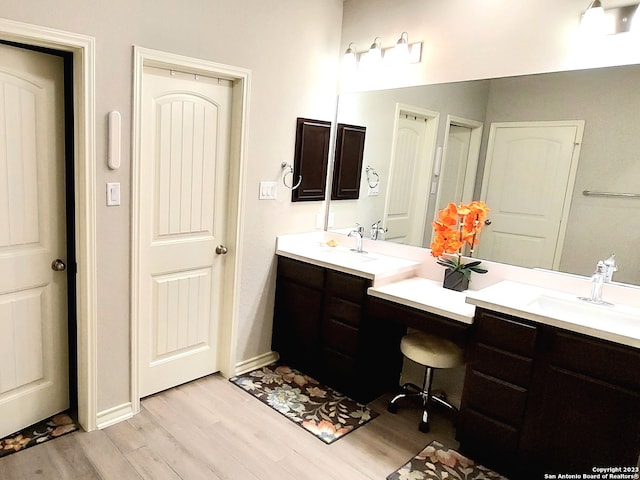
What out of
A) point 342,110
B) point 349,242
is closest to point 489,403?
point 349,242

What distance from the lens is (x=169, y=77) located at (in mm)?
2418

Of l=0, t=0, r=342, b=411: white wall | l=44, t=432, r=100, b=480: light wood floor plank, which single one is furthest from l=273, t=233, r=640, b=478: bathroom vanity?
l=44, t=432, r=100, b=480: light wood floor plank

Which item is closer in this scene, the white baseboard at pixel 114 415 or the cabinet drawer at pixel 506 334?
the cabinet drawer at pixel 506 334

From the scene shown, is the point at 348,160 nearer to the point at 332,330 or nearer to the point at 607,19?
the point at 332,330

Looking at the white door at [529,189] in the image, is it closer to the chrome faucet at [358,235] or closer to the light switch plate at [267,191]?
the chrome faucet at [358,235]

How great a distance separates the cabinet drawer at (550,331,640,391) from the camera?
5.77 ft

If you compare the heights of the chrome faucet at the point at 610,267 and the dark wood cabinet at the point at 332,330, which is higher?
the chrome faucet at the point at 610,267

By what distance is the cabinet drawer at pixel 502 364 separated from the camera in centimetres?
203

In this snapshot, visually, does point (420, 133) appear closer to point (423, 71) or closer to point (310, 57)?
point (423, 71)

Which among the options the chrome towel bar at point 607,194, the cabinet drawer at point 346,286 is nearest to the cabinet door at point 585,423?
the chrome towel bar at point 607,194

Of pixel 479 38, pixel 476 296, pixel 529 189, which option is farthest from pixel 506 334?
pixel 479 38

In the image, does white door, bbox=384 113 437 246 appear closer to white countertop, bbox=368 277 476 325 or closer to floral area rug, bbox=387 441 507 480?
white countertop, bbox=368 277 476 325

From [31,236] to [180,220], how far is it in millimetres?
753

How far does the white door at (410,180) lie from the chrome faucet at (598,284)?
40.6 inches
